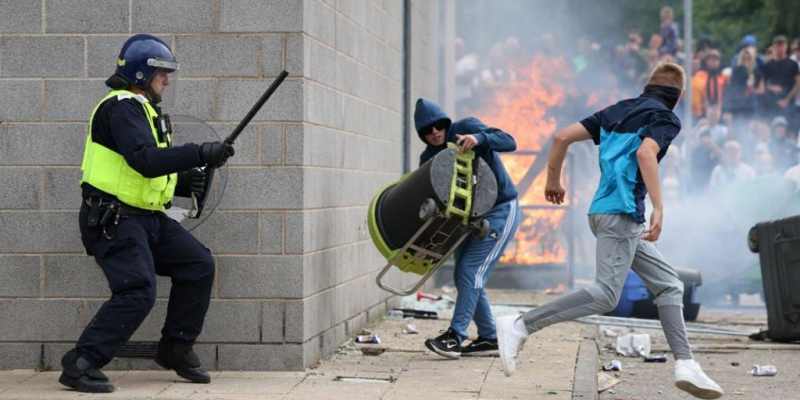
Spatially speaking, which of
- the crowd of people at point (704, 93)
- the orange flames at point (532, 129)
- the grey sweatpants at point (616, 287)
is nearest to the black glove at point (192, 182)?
the grey sweatpants at point (616, 287)

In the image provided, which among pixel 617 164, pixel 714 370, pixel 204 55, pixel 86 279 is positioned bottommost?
pixel 714 370

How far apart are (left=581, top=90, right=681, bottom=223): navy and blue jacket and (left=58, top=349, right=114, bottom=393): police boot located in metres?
2.61

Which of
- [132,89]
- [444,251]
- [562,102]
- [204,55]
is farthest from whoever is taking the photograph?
[562,102]

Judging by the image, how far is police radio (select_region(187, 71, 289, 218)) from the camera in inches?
304

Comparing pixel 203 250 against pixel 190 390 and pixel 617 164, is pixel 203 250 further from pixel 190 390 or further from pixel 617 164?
pixel 617 164

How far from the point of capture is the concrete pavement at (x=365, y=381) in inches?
305

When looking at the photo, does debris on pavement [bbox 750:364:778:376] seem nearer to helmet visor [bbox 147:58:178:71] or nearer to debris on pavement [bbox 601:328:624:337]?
debris on pavement [bbox 601:328:624:337]

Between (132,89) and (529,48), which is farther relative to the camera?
(529,48)

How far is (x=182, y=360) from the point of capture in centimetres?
802

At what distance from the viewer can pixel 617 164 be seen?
25.8 ft

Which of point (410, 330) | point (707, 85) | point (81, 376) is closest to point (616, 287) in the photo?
point (81, 376)

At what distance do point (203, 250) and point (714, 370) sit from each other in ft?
11.2

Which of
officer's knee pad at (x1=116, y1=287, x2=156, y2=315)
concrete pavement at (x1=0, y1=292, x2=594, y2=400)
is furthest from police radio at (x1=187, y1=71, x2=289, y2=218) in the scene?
concrete pavement at (x1=0, y1=292, x2=594, y2=400)

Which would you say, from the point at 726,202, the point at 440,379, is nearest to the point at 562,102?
the point at 726,202
